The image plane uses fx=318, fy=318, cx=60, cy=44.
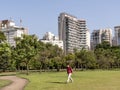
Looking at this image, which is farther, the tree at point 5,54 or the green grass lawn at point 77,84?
the tree at point 5,54

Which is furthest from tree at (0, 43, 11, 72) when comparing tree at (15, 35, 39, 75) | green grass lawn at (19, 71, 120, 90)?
green grass lawn at (19, 71, 120, 90)

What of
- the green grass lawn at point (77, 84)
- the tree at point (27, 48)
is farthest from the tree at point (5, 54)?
the green grass lawn at point (77, 84)

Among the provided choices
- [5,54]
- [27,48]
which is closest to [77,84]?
[27,48]

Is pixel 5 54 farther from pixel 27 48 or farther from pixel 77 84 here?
pixel 77 84

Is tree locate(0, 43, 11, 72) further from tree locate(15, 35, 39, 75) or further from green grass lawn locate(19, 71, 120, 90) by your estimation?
green grass lawn locate(19, 71, 120, 90)

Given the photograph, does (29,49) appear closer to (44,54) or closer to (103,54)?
(44,54)

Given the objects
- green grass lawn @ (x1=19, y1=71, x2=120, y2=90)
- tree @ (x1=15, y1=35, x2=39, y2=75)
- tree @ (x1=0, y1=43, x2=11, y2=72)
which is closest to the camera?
green grass lawn @ (x1=19, y1=71, x2=120, y2=90)

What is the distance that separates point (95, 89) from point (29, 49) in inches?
1682

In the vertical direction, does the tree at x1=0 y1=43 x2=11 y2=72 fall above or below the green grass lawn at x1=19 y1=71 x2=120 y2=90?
above

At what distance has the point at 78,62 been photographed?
110312 millimetres

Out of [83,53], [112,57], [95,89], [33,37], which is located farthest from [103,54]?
[95,89]

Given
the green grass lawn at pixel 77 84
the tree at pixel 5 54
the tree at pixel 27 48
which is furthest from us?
the tree at pixel 5 54

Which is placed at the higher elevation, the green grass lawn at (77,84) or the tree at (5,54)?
the tree at (5,54)

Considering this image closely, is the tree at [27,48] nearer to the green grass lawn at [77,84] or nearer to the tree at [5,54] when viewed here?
the tree at [5,54]
